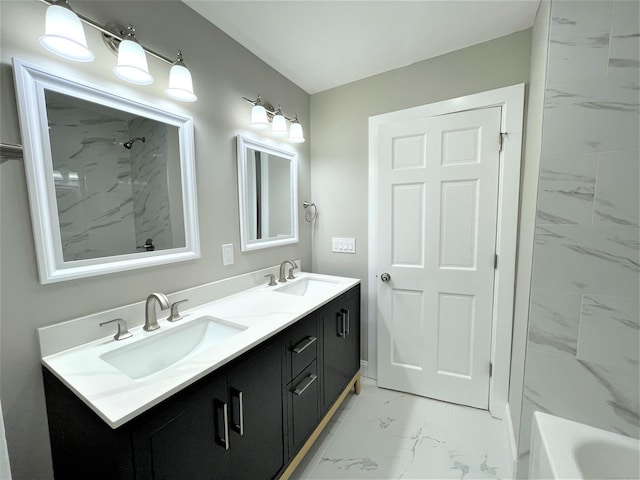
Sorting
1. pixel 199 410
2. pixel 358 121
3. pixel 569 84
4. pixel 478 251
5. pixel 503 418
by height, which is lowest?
pixel 503 418

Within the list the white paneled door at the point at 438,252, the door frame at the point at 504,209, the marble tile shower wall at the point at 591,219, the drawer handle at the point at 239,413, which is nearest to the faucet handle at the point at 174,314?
the drawer handle at the point at 239,413

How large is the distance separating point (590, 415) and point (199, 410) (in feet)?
5.26

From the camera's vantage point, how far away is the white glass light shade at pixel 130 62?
3.39ft

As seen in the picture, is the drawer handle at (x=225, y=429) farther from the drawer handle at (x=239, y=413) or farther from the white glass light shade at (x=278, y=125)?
the white glass light shade at (x=278, y=125)

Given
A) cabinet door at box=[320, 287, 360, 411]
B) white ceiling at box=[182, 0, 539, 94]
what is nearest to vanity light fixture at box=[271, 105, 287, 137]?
white ceiling at box=[182, 0, 539, 94]

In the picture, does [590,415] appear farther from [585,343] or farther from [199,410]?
[199,410]

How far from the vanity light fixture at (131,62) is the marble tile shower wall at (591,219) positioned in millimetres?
1711

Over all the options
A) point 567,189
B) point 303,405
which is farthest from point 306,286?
point 567,189

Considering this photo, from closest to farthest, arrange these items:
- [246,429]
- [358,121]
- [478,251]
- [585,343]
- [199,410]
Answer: [199,410] → [246,429] → [585,343] → [478,251] → [358,121]

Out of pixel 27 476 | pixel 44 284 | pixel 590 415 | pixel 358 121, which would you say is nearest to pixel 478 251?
pixel 590 415

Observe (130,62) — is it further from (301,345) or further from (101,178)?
(301,345)

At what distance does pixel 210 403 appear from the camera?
90 centimetres

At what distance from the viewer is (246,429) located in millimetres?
1041

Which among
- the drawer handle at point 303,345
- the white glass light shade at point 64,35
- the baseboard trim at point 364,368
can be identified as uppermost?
the white glass light shade at point 64,35
